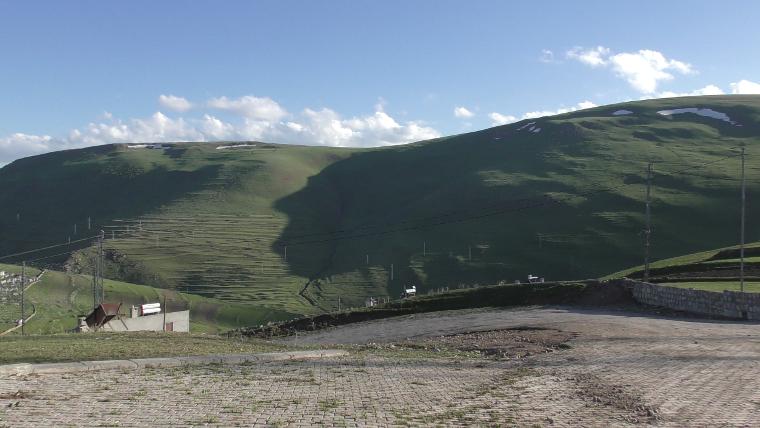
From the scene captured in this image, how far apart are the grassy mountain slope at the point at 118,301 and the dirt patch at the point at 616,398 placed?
60.6 metres

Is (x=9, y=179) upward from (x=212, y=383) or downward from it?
upward

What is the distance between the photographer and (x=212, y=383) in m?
13.9

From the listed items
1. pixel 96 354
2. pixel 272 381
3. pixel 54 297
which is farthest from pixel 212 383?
pixel 54 297

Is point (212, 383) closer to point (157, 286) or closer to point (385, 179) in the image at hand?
point (157, 286)

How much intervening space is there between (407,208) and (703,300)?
102608 millimetres

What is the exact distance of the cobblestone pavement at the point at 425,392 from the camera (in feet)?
34.9

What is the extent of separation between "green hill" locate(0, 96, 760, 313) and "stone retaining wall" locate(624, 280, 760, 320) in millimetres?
52487

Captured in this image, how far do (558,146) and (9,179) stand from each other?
502 feet

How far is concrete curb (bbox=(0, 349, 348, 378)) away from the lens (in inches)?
578

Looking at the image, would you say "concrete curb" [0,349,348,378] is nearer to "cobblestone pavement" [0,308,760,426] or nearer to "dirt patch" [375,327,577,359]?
"cobblestone pavement" [0,308,760,426]

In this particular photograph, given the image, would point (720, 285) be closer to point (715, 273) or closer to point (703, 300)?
point (715, 273)

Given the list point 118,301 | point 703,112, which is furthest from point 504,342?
point 703,112

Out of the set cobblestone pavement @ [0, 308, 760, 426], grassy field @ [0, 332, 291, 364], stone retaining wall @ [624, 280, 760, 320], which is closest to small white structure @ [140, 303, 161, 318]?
grassy field @ [0, 332, 291, 364]

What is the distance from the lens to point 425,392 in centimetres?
1324
